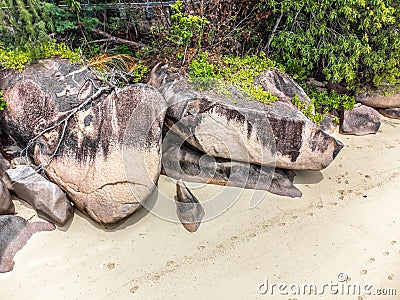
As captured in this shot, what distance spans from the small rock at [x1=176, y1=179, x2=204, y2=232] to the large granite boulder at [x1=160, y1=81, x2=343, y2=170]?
1.96 ft

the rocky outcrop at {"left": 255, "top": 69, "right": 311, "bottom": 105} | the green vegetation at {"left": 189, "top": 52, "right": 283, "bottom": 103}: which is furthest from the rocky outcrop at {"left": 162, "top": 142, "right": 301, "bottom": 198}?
the rocky outcrop at {"left": 255, "top": 69, "right": 311, "bottom": 105}

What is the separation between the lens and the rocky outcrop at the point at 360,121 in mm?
6418

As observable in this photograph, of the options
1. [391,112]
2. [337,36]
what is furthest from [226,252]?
[391,112]

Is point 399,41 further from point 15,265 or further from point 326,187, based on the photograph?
point 15,265

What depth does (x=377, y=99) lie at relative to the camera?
6773 millimetres

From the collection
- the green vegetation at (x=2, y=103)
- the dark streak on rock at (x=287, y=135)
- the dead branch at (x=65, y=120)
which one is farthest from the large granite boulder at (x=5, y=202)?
the dark streak on rock at (x=287, y=135)

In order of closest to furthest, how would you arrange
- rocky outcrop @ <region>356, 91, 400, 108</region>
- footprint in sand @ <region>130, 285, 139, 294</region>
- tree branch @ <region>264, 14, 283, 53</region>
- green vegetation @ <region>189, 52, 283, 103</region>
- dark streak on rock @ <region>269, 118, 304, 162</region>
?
1. footprint in sand @ <region>130, 285, 139, 294</region>
2. dark streak on rock @ <region>269, 118, 304, 162</region>
3. green vegetation @ <region>189, 52, 283, 103</region>
4. tree branch @ <region>264, 14, 283, 53</region>
5. rocky outcrop @ <region>356, 91, 400, 108</region>

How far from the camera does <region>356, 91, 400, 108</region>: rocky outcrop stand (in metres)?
6.75

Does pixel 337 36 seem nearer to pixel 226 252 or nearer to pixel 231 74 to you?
pixel 231 74

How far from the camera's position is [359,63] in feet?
21.6

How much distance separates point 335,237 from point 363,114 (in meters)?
2.67

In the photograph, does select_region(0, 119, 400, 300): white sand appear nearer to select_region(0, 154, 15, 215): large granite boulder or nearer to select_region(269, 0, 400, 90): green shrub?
select_region(0, 154, 15, 215): large granite boulder

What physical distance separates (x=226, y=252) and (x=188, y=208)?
0.68 m

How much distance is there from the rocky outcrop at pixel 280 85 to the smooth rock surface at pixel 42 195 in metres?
2.86
